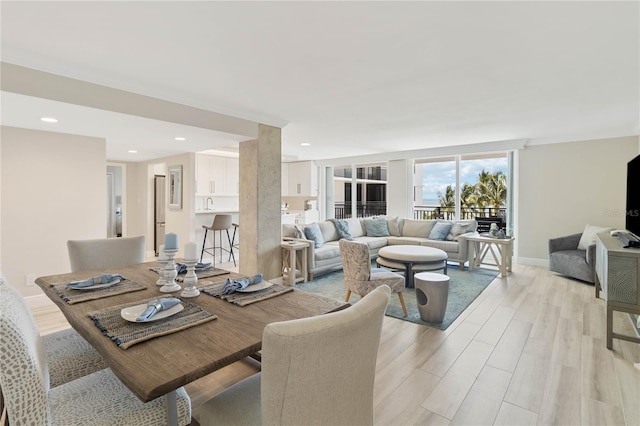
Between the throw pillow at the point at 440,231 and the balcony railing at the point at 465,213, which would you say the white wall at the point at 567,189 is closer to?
the balcony railing at the point at 465,213

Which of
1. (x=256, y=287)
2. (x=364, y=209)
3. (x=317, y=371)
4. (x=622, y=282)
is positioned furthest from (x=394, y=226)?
(x=317, y=371)

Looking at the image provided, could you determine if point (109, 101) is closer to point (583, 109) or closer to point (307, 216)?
point (583, 109)

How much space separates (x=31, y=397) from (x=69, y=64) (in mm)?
2561

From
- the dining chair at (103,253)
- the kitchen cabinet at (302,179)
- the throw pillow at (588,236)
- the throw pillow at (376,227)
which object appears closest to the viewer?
the dining chair at (103,253)

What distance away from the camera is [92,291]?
1.80 m

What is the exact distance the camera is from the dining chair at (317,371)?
2.93ft

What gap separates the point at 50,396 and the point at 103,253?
1.55m

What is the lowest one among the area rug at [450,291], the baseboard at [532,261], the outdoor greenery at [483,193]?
the area rug at [450,291]

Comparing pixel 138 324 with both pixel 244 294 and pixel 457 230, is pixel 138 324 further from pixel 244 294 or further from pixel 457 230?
pixel 457 230

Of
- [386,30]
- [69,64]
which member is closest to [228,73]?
[69,64]

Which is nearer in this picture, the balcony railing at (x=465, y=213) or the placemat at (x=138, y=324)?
the placemat at (x=138, y=324)

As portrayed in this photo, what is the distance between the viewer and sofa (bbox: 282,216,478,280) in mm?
5176

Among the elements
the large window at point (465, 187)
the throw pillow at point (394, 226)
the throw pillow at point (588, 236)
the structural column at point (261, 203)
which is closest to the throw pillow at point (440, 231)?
the throw pillow at point (394, 226)

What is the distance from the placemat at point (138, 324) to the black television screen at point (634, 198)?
12.9 feet
